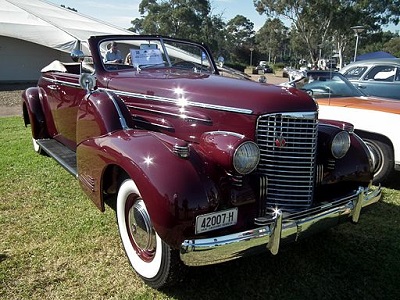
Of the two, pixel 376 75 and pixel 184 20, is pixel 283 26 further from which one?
pixel 376 75

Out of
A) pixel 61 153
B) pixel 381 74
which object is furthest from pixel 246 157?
pixel 381 74

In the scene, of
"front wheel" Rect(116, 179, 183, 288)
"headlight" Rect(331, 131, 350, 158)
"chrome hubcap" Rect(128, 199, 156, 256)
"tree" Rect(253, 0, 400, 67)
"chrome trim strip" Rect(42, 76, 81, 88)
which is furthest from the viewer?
"tree" Rect(253, 0, 400, 67)

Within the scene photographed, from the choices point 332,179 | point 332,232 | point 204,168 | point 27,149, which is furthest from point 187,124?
point 27,149

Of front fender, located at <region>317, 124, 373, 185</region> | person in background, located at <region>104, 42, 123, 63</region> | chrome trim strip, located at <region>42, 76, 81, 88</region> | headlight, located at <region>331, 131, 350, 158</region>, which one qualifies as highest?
person in background, located at <region>104, 42, 123, 63</region>

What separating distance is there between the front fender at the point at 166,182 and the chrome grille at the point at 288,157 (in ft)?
1.87

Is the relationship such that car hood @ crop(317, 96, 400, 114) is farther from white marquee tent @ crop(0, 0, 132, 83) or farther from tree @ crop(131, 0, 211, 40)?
tree @ crop(131, 0, 211, 40)

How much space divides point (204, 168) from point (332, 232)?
193cm

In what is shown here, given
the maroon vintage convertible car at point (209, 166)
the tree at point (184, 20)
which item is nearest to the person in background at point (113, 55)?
the maroon vintage convertible car at point (209, 166)

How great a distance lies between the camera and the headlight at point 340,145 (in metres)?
3.27

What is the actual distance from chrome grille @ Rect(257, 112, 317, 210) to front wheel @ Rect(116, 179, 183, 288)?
2.47ft

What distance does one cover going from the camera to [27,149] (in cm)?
659

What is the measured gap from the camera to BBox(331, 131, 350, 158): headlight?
3.27m

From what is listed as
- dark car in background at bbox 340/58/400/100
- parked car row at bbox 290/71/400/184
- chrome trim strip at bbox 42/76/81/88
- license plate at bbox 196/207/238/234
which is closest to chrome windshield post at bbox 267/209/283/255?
license plate at bbox 196/207/238/234

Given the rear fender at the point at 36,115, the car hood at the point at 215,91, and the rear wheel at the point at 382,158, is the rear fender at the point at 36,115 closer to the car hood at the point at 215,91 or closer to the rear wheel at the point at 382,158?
the car hood at the point at 215,91
